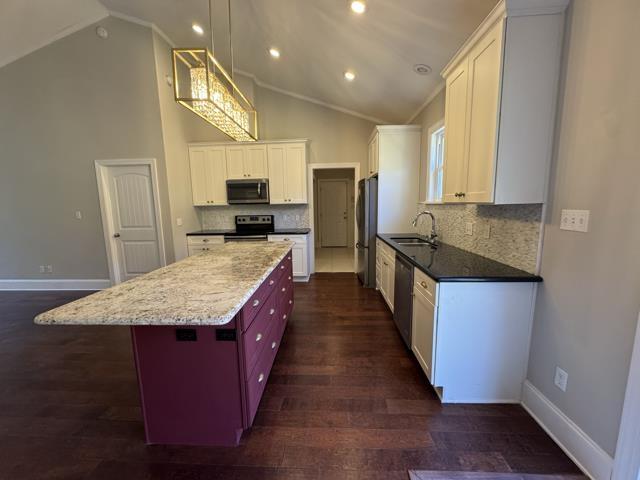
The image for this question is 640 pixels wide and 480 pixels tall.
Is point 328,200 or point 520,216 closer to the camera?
point 520,216

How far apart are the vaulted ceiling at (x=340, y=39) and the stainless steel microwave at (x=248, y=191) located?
1.77m

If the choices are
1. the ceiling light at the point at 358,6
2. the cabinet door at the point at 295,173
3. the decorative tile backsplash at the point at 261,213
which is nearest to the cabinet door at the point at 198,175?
the decorative tile backsplash at the point at 261,213

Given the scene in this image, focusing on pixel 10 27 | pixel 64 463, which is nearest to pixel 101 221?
pixel 10 27

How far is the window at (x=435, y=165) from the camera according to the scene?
3.31 m

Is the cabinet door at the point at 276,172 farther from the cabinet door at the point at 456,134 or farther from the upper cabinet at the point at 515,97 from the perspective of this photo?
the upper cabinet at the point at 515,97

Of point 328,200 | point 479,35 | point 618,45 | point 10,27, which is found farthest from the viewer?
point 328,200

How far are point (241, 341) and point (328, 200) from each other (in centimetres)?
697

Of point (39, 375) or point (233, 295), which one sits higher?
point (233, 295)

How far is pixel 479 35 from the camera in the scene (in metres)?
1.65

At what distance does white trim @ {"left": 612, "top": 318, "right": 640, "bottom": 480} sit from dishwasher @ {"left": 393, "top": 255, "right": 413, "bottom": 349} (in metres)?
1.20

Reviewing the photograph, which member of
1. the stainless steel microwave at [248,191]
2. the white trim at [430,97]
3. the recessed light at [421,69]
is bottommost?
the stainless steel microwave at [248,191]

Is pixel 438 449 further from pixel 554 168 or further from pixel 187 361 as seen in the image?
pixel 554 168

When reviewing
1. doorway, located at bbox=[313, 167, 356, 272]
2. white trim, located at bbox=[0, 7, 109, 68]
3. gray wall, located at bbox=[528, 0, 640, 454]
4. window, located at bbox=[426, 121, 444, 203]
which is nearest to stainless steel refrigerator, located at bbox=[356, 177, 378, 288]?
window, located at bbox=[426, 121, 444, 203]

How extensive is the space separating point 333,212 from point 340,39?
552 cm
